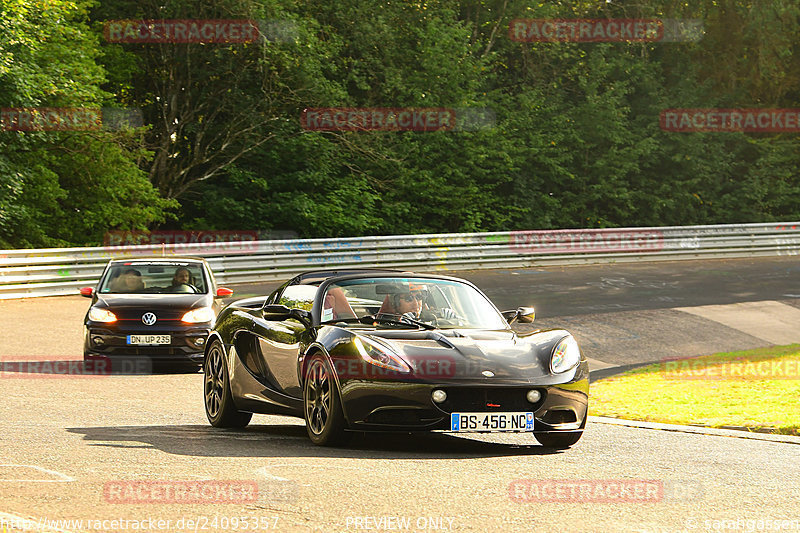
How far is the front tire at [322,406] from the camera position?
8859 mm

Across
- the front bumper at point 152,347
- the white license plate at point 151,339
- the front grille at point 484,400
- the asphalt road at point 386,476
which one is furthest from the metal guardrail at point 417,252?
the front grille at point 484,400

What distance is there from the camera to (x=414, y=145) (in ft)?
130

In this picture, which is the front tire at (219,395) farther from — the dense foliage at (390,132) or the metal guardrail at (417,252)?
the dense foliage at (390,132)

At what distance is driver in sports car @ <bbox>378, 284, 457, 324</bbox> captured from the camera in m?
9.71

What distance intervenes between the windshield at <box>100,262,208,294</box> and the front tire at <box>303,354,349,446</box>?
8.18 meters

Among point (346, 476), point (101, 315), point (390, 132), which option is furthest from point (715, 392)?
point (390, 132)

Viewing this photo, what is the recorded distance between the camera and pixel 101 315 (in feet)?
53.8

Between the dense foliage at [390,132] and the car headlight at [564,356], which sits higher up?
the dense foliage at [390,132]

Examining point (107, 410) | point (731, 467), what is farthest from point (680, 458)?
point (107, 410)

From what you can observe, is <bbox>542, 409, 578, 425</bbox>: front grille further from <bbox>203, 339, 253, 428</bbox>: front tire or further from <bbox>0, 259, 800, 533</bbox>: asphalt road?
<bbox>203, 339, 253, 428</bbox>: front tire

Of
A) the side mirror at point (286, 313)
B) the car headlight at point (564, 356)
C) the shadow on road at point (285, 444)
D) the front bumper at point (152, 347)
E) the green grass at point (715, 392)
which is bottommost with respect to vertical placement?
the green grass at point (715, 392)

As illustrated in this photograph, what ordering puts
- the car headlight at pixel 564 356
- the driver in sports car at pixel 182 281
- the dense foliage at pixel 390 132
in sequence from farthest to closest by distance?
the dense foliage at pixel 390 132 → the driver in sports car at pixel 182 281 → the car headlight at pixel 564 356

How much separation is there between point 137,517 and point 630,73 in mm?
42095

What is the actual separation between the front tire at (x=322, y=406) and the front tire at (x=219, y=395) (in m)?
1.38
